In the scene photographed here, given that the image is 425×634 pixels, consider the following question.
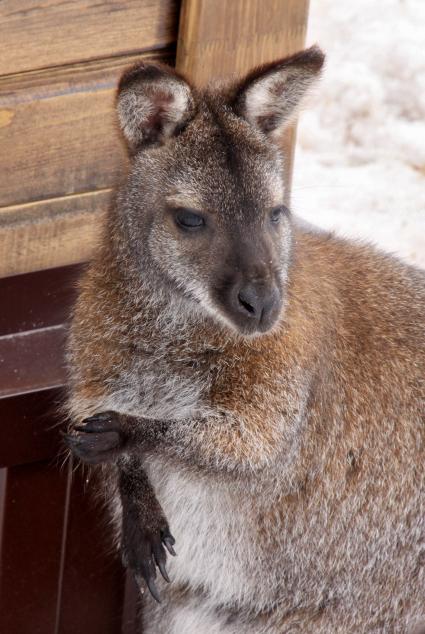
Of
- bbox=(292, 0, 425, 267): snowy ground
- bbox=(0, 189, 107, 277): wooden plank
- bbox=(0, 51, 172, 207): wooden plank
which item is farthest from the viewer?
bbox=(292, 0, 425, 267): snowy ground

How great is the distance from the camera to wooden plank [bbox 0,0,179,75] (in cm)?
418

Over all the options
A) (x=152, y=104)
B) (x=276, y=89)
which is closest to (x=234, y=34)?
(x=276, y=89)

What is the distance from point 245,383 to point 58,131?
124 cm

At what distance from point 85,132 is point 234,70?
536mm

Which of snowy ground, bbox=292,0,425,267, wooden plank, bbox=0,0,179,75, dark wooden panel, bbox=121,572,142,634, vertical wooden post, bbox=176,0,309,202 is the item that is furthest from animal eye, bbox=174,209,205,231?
snowy ground, bbox=292,0,425,267

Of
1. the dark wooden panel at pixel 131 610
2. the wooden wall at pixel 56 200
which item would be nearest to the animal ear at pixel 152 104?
the wooden wall at pixel 56 200

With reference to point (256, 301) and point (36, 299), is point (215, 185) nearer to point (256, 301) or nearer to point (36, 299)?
point (256, 301)

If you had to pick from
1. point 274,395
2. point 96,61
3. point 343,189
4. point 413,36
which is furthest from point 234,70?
point 413,36

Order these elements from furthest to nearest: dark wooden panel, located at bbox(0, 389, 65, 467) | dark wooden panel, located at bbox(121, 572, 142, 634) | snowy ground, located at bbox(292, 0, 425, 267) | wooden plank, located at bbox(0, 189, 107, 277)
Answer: snowy ground, located at bbox(292, 0, 425, 267), dark wooden panel, located at bbox(121, 572, 142, 634), wooden plank, located at bbox(0, 189, 107, 277), dark wooden panel, located at bbox(0, 389, 65, 467)

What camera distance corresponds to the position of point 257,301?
3410 millimetres

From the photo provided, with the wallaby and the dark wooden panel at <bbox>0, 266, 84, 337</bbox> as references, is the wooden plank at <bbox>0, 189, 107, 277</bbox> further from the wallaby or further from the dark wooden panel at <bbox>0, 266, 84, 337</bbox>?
the wallaby

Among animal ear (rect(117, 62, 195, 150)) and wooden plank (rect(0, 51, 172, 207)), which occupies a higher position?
animal ear (rect(117, 62, 195, 150))

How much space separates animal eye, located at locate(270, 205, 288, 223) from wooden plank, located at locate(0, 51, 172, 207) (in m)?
0.81

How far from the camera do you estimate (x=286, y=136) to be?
462 cm
